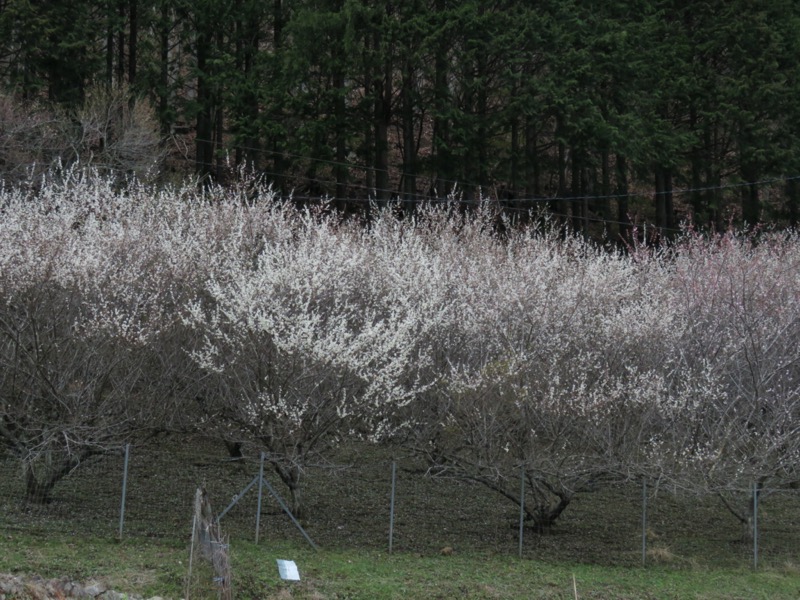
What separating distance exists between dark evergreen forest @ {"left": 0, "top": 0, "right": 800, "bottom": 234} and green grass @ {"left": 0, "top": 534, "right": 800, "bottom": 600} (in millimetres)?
14663

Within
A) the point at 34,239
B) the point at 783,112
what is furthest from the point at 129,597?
the point at 783,112

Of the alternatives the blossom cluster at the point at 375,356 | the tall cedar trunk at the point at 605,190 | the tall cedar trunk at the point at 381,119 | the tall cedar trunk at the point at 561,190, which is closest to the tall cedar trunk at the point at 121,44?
the tall cedar trunk at the point at 381,119

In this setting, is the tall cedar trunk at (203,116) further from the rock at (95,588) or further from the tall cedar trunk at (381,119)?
the rock at (95,588)

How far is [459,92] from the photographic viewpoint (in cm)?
2994

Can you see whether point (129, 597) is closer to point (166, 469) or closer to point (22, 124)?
point (166, 469)

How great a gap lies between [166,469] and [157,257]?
3635 millimetres

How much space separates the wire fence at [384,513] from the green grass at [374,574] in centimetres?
45

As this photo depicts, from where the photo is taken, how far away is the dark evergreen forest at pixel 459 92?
28.5 meters

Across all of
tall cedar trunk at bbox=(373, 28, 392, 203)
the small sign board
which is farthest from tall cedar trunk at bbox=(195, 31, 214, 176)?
the small sign board

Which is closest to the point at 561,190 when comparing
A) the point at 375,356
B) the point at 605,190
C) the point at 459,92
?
the point at 605,190

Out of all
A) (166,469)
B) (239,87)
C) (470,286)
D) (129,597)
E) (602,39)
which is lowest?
(129,597)

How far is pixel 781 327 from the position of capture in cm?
1659

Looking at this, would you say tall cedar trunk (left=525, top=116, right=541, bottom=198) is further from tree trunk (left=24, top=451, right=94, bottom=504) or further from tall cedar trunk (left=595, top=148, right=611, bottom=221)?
tree trunk (left=24, top=451, right=94, bottom=504)

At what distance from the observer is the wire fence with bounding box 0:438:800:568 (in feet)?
48.0
